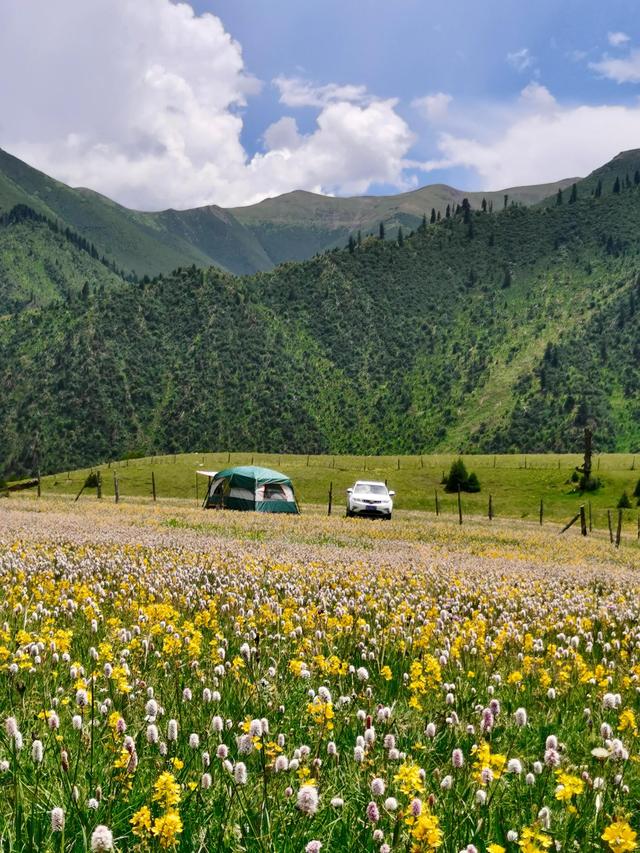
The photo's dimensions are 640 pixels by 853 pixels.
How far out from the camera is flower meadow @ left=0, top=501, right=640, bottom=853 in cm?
307

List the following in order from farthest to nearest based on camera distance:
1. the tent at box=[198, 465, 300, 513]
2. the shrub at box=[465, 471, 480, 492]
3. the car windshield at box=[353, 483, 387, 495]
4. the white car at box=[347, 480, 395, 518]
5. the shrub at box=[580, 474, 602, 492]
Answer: the shrub at box=[465, 471, 480, 492], the shrub at box=[580, 474, 602, 492], the tent at box=[198, 465, 300, 513], the car windshield at box=[353, 483, 387, 495], the white car at box=[347, 480, 395, 518]

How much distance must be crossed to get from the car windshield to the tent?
21.6ft

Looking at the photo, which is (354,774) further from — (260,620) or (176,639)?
(260,620)

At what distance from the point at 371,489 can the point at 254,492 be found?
9.56 metres

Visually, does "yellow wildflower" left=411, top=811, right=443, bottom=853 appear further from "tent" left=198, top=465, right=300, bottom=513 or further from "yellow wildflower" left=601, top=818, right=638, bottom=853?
"tent" left=198, top=465, right=300, bottom=513

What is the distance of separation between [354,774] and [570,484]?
85.0 metres

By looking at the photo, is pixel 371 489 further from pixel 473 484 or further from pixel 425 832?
pixel 473 484

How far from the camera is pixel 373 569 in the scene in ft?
43.3

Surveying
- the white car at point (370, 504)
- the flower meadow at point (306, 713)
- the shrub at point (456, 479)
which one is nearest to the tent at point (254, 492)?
the white car at point (370, 504)

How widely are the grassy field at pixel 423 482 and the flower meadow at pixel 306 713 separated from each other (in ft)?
183

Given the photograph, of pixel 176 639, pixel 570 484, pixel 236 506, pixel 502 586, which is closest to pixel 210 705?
pixel 176 639

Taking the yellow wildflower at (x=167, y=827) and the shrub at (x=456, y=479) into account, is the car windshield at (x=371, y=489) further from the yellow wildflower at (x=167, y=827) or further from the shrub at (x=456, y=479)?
the shrub at (x=456, y=479)

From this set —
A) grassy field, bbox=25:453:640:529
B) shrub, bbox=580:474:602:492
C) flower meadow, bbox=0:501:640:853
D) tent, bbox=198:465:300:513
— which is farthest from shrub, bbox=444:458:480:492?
flower meadow, bbox=0:501:640:853

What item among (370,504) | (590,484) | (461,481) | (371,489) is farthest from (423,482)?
(370,504)
